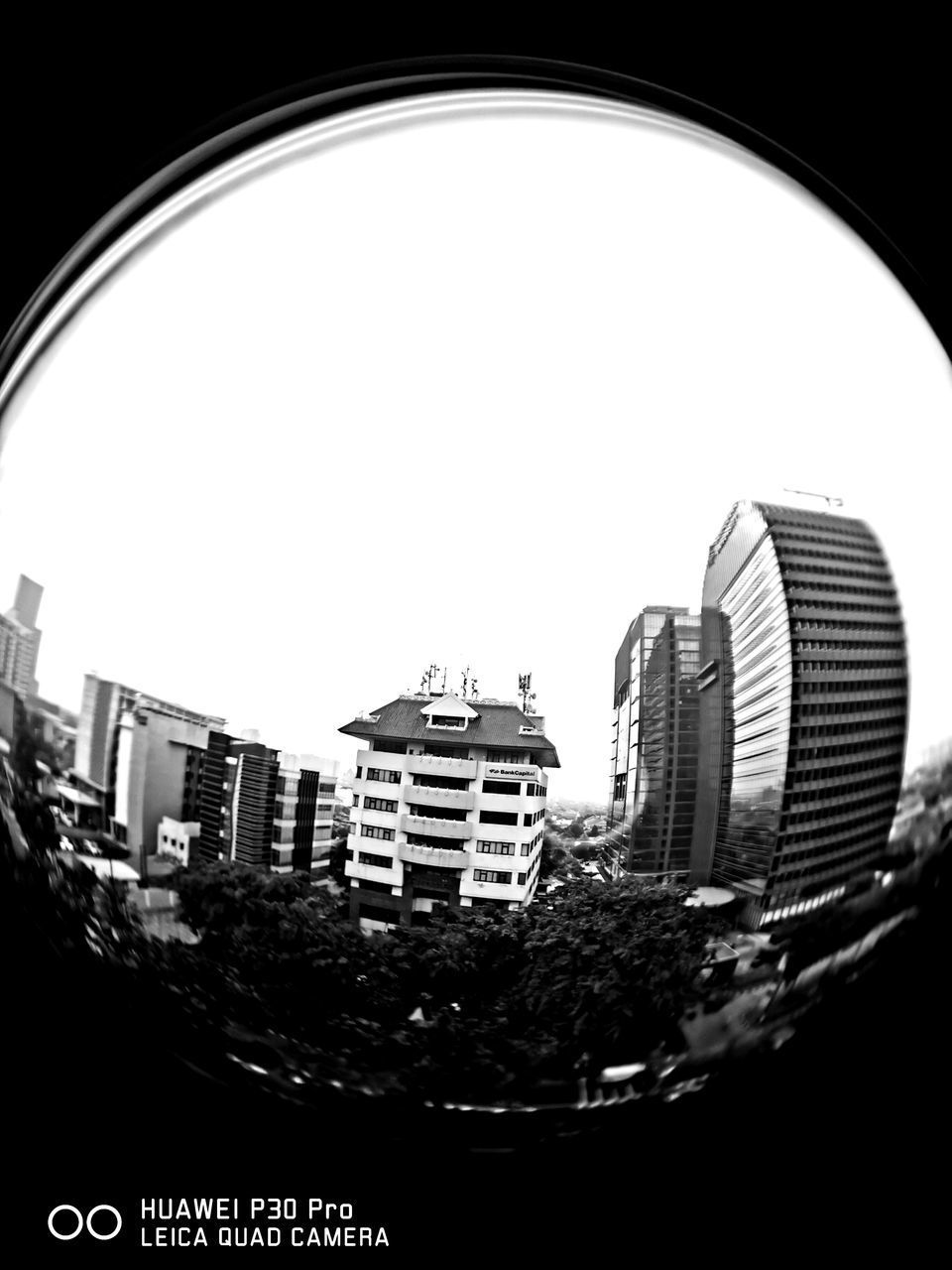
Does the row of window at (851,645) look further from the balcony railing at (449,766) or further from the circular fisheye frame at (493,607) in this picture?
the balcony railing at (449,766)

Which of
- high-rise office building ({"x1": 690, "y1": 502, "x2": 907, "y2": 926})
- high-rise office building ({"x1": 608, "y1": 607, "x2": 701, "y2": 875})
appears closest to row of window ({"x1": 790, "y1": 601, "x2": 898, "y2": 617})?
high-rise office building ({"x1": 690, "y1": 502, "x2": 907, "y2": 926})

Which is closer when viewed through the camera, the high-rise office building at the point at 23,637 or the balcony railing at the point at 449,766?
the balcony railing at the point at 449,766

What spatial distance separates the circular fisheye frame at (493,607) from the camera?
936 mm

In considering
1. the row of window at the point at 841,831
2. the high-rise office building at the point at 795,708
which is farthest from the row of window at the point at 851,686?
the row of window at the point at 841,831

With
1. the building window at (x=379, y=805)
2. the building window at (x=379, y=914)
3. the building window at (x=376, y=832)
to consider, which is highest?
the building window at (x=379, y=805)

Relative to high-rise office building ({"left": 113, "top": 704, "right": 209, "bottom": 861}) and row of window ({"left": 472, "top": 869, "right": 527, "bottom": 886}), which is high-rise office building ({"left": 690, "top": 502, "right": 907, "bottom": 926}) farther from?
high-rise office building ({"left": 113, "top": 704, "right": 209, "bottom": 861})

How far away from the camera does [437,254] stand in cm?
98

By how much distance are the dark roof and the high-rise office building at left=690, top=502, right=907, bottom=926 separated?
153 millimetres

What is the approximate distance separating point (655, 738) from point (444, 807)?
0.67 feet

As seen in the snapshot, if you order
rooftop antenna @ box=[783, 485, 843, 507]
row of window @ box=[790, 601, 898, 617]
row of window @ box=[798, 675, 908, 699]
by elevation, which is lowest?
row of window @ box=[798, 675, 908, 699]

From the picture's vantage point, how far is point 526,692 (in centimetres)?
92

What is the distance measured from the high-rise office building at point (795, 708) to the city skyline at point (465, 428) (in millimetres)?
32

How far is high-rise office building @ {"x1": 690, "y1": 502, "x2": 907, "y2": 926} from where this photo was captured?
0.95 meters

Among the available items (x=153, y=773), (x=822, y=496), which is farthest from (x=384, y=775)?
(x=822, y=496)
